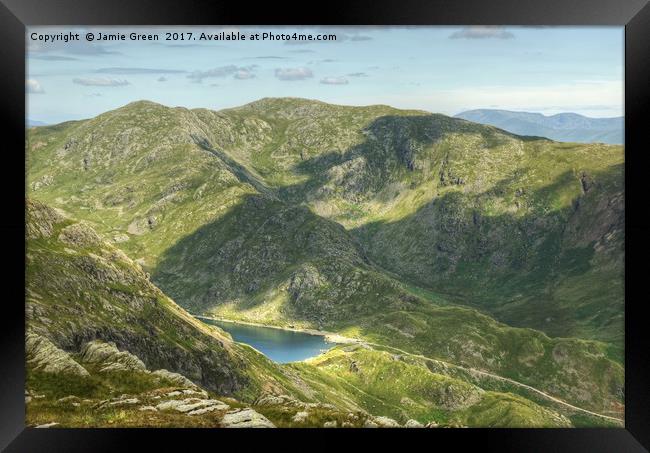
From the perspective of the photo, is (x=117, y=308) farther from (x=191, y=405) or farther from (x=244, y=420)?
(x=244, y=420)

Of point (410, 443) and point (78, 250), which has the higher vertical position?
point (78, 250)

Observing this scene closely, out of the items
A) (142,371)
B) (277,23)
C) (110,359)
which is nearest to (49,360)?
(142,371)

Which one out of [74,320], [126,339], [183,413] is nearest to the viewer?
[183,413]

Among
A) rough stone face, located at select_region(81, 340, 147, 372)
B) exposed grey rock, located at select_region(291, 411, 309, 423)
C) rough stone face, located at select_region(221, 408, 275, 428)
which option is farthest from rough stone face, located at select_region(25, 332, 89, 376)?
rough stone face, located at select_region(221, 408, 275, 428)

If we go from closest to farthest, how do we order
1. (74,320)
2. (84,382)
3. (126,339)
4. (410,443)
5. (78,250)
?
(410,443) → (84,382) → (74,320) → (126,339) → (78,250)

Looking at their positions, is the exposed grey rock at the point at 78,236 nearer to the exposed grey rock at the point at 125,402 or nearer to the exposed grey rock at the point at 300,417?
the exposed grey rock at the point at 125,402

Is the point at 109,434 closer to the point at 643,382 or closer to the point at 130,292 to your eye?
the point at 643,382

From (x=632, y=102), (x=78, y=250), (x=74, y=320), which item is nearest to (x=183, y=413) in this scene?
(x=632, y=102)
